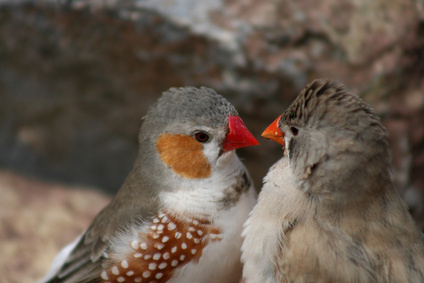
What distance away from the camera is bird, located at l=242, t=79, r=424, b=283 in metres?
2.47

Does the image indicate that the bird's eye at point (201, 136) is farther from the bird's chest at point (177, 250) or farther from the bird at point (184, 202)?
the bird's chest at point (177, 250)

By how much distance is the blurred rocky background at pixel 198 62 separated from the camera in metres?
4.26

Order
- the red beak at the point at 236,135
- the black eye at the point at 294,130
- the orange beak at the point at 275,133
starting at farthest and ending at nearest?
the red beak at the point at 236,135 < the orange beak at the point at 275,133 < the black eye at the point at 294,130

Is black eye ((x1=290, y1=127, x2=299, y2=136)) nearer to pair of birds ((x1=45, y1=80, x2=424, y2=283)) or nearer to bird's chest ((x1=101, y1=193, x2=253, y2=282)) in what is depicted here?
pair of birds ((x1=45, y1=80, x2=424, y2=283))

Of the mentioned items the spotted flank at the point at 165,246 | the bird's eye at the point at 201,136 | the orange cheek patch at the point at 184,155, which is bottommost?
the spotted flank at the point at 165,246

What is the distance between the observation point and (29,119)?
5.12m

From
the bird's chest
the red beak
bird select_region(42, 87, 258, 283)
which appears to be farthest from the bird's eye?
the bird's chest

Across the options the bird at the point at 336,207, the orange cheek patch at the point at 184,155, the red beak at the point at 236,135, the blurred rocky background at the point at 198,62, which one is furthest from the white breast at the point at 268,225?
the blurred rocky background at the point at 198,62

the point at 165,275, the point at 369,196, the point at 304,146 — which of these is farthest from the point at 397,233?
the point at 165,275

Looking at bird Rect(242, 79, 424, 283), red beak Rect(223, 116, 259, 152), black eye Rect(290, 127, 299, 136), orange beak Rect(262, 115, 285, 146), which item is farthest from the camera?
red beak Rect(223, 116, 259, 152)

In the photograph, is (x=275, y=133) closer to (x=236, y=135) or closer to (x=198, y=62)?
(x=236, y=135)

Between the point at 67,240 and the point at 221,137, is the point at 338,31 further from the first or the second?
the point at 67,240

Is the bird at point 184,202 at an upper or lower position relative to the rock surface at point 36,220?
upper

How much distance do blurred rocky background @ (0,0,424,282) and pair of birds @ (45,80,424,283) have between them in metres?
1.32
